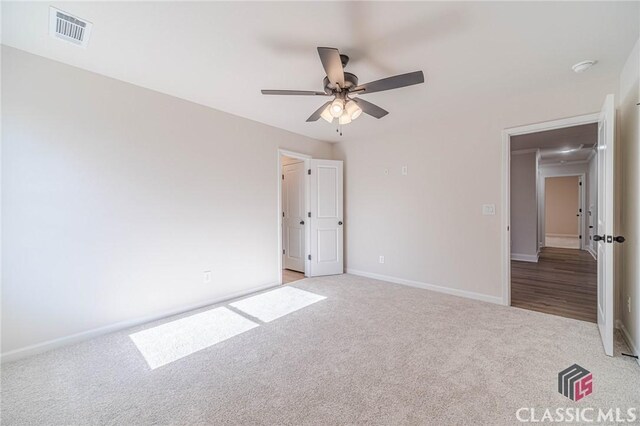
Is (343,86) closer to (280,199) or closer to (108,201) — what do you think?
(280,199)

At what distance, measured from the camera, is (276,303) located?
3.38 meters

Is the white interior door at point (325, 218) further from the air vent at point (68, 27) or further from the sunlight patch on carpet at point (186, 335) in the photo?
the air vent at point (68, 27)

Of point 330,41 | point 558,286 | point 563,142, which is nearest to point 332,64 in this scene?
point 330,41

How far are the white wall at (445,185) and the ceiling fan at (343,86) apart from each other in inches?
28.0

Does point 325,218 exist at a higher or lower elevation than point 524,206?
lower

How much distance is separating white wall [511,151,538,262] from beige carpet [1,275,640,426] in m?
3.80

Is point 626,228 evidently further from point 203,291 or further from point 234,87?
point 203,291

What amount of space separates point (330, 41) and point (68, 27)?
1882 mm

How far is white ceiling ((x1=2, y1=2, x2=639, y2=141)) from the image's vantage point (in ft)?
5.65

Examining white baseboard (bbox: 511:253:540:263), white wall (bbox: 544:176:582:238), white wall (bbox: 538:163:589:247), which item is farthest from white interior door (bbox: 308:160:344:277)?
white wall (bbox: 544:176:582:238)

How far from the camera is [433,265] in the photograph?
388cm

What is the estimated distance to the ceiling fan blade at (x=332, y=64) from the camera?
5.57 ft

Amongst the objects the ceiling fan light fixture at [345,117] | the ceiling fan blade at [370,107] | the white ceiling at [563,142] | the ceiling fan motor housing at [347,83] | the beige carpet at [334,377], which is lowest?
the beige carpet at [334,377]

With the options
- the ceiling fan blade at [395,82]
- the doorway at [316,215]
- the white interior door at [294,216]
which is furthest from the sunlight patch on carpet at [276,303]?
the ceiling fan blade at [395,82]
